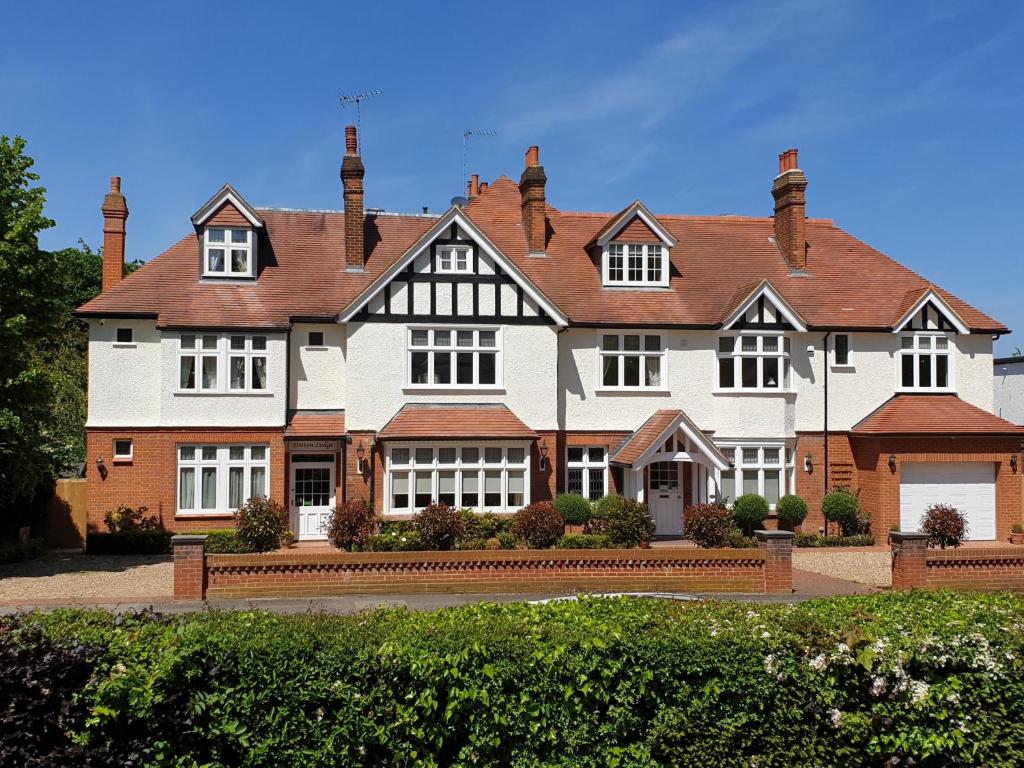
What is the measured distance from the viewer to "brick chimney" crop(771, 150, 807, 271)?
29.1 metres

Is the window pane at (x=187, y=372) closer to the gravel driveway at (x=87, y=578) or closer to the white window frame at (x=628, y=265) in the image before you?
the gravel driveway at (x=87, y=578)

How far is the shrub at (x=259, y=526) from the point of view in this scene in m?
18.0

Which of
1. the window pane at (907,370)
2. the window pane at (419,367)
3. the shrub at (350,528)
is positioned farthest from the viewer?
the window pane at (907,370)

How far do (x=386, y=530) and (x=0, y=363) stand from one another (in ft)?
30.6

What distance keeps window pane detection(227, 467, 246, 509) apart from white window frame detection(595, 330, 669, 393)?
11.0 m

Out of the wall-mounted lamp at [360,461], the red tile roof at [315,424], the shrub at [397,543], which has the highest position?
the red tile roof at [315,424]

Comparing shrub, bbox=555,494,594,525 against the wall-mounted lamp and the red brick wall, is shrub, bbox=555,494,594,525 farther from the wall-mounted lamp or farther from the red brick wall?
the red brick wall

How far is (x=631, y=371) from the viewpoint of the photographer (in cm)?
2639

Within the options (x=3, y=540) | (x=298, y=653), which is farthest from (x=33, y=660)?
(x=3, y=540)

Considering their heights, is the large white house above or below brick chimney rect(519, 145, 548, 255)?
below

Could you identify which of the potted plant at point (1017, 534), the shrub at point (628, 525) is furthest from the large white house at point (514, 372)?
the shrub at point (628, 525)

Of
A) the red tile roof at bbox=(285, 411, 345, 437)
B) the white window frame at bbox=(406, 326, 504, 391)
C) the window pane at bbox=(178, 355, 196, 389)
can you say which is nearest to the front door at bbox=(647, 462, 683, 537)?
the white window frame at bbox=(406, 326, 504, 391)

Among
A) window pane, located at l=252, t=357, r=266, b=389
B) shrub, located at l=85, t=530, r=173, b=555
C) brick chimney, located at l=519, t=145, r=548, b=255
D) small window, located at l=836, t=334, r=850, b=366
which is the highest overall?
brick chimney, located at l=519, t=145, r=548, b=255

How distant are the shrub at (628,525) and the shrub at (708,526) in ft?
3.16
